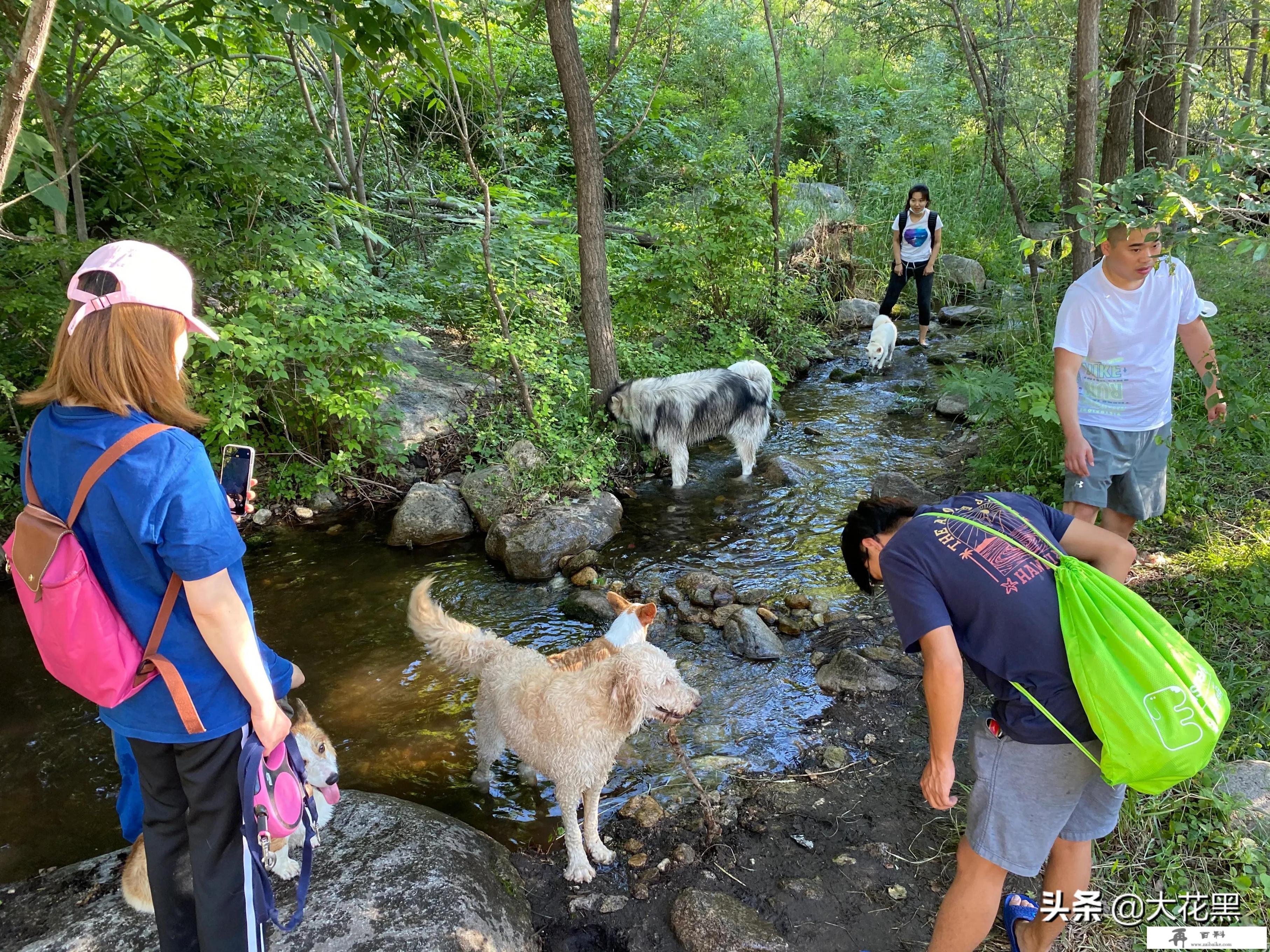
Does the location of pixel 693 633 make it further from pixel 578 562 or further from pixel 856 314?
pixel 856 314

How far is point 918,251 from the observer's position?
9539mm

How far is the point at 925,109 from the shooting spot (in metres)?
16.0

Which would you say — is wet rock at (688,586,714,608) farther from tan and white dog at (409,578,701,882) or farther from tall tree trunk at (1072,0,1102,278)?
tall tree trunk at (1072,0,1102,278)

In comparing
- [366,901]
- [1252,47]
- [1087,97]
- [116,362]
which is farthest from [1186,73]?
[366,901]

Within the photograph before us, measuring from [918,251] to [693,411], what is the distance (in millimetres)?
4563

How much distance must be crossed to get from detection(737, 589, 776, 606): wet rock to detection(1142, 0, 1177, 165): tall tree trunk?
487cm

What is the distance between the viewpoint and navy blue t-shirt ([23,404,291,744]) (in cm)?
161

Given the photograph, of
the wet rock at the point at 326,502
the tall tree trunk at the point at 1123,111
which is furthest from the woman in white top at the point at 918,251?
the wet rock at the point at 326,502

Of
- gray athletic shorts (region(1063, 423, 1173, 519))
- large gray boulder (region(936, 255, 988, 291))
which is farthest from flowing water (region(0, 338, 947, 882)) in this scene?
large gray boulder (region(936, 255, 988, 291))

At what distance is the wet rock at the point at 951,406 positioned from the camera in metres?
8.23

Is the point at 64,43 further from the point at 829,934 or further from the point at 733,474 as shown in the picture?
the point at 829,934

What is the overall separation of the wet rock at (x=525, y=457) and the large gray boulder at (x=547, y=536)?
51 cm

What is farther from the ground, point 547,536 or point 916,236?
point 916,236

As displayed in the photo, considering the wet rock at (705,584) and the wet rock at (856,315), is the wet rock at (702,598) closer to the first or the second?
the wet rock at (705,584)
